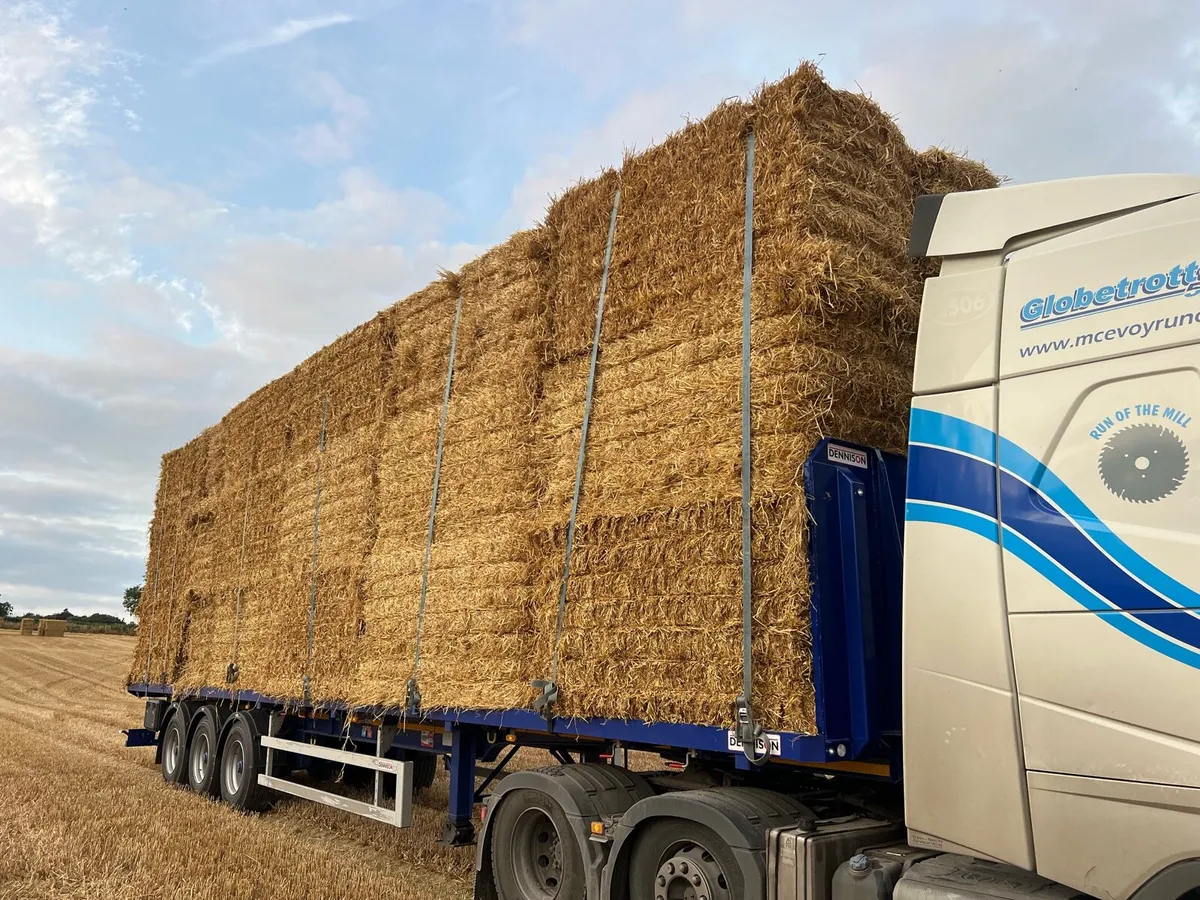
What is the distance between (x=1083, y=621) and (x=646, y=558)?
2.39m

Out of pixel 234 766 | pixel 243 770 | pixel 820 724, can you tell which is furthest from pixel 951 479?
pixel 234 766

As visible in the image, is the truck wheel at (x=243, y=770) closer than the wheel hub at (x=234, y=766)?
Yes

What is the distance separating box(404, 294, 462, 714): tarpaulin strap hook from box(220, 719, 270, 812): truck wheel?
3924 mm

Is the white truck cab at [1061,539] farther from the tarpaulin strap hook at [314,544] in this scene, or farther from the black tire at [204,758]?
the black tire at [204,758]

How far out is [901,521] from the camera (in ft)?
15.8

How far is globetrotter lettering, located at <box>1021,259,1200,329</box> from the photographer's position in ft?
11.0

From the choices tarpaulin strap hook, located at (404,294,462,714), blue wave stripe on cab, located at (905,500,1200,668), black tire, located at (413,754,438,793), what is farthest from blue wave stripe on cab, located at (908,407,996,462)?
black tire, located at (413,754,438,793)

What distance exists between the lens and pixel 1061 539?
344 cm

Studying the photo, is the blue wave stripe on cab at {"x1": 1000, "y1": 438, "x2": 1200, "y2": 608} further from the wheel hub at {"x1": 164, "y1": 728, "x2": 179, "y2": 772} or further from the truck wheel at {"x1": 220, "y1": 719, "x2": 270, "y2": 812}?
the wheel hub at {"x1": 164, "y1": 728, "x2": 179, "y2": 772}

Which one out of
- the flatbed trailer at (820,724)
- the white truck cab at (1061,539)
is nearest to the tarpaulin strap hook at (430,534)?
the flatbed trailer at (820,724)

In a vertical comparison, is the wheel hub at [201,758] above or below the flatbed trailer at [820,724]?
below

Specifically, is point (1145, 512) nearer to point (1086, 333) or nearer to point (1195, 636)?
point (1195, 636)

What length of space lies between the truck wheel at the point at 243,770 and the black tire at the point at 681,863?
22.0 feet

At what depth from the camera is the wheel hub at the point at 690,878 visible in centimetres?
437
